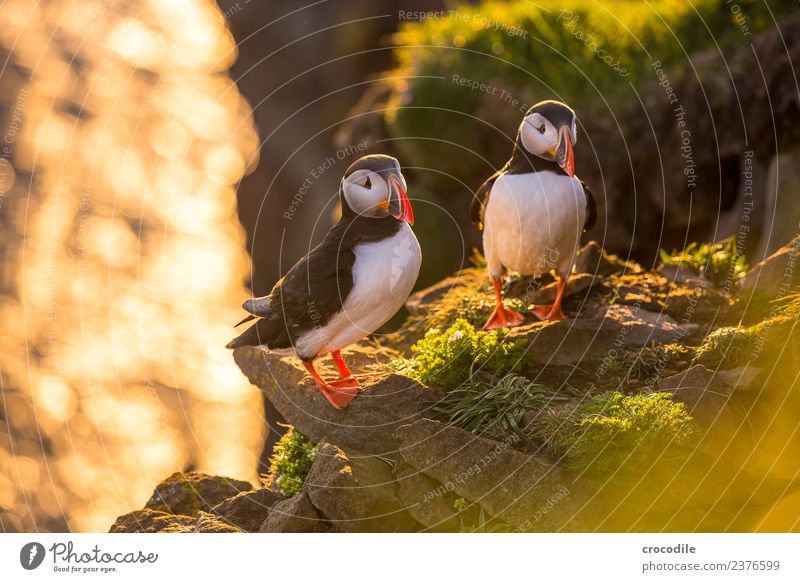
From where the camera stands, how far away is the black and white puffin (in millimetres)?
7000

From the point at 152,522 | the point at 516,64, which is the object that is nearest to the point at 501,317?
the point at 152,522

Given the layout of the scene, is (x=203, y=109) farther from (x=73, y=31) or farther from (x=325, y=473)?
(x=325, y=473)

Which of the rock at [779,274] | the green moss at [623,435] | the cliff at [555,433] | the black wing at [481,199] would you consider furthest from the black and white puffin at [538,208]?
the green moss at [623,435]

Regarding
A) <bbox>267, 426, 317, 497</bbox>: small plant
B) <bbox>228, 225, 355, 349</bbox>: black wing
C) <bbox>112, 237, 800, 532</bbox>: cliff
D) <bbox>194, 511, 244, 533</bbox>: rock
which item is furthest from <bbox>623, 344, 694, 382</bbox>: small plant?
<bbox>194, 511, 244, 533</bbox>: rock

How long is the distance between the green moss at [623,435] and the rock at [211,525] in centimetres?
228

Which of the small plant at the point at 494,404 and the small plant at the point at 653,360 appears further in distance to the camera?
the small plant at the point at 653,360

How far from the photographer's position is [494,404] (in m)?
6.48

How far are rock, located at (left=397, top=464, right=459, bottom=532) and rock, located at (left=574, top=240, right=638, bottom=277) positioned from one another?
3529mm

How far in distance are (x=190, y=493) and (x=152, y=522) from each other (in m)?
0.46

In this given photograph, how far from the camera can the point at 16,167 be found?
1377cm

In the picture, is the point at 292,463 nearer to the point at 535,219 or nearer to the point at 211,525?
the point at 211,525

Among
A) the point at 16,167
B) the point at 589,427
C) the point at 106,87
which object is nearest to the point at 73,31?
the point at 106,87

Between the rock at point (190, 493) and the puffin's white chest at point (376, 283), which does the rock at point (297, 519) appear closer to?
the rock at point (190, 493)

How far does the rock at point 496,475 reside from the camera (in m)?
5.63
